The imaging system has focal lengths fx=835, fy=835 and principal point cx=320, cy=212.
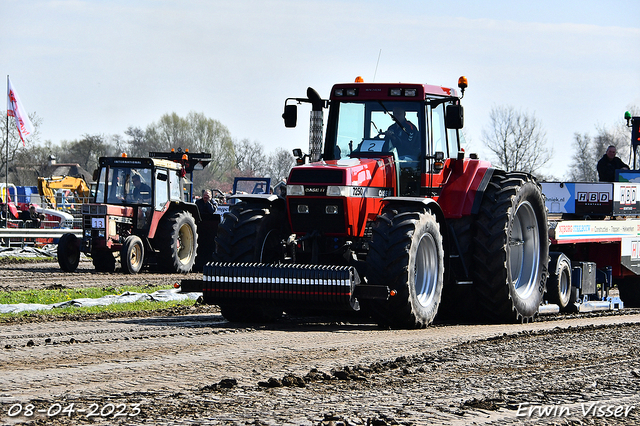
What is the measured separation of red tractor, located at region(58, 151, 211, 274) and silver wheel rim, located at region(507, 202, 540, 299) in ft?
30.2

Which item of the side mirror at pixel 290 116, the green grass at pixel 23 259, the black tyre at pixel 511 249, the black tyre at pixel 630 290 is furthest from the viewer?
the green grass at pixel 23 259

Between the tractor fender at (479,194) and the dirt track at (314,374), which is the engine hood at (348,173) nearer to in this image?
the tractor fender at (479,194)

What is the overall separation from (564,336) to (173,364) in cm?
421

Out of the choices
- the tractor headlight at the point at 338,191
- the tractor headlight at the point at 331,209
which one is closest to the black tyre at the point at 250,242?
the tractor headlight at the point at 331,209

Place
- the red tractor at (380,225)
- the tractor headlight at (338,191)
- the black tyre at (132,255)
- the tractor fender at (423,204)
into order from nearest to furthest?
1. the red tractor at (380,225)
2. the tractor fender at (423,204)
3. the tractor headlight at (338,191)
4. the black tyre at (132,255)

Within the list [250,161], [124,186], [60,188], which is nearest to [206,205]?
[124,186]

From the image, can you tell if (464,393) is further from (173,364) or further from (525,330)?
(525,330)

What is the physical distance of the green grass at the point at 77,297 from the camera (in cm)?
1117

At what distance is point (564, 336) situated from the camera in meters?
8.58

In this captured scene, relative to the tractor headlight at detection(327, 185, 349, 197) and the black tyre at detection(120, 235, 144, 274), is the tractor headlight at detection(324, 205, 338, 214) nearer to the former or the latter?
the tractor headlight at detection(327, 185, 349, 197)

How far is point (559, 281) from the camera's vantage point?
38.7 feet

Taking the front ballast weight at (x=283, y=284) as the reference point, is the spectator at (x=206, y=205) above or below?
above

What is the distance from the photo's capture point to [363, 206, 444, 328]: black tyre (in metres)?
8.38

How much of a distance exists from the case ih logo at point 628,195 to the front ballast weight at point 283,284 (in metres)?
7.12
